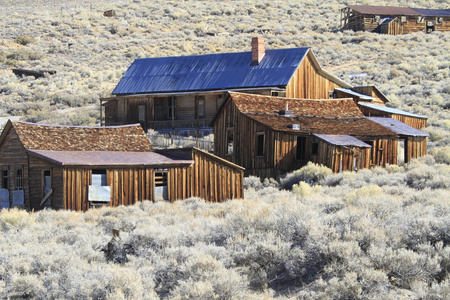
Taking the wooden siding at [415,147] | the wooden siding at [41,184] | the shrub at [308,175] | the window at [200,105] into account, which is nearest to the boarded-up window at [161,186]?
the wooden siding at [41,184]

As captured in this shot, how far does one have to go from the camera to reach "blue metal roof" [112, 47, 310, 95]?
124 ft

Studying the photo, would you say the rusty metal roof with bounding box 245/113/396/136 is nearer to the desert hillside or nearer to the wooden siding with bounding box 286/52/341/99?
the desert hillside

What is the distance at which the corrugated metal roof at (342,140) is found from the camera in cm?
2764

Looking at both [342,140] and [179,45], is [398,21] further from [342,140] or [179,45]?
[342,140]

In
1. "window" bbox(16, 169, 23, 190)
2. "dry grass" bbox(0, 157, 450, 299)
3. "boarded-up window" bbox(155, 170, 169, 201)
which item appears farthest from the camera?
"boarded-up window" bbox(155, 170, 169, 201)

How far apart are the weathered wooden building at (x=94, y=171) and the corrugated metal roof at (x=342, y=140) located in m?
4.49

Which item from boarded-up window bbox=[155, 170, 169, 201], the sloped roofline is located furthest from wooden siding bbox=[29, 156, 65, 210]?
the sloped roofline

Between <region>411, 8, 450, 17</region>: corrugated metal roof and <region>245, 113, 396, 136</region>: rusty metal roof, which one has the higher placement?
<region>411, 8, 450, 17</region>: corrugated metal roof

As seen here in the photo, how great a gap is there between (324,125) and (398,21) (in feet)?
129

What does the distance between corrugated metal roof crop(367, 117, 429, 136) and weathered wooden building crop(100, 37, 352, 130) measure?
5.63 meters

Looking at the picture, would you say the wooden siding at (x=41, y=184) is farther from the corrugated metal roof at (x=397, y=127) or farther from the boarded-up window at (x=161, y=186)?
the corrugated metal roof at (x=397, y=127)

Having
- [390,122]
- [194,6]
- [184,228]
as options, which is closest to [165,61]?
[390,122]

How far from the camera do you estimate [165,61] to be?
140 ft

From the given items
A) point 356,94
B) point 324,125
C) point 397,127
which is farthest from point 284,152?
point 356,94
